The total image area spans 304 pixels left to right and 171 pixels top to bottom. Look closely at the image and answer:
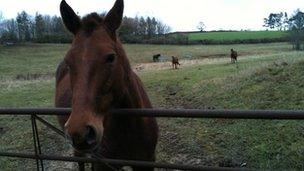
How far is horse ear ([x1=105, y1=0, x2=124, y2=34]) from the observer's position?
410 cm

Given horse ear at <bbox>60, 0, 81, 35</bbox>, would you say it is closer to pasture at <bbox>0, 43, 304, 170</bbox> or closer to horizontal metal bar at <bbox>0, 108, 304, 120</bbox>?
horizontal metal bar at <bbox>0, 108, 304, 120</bbox>

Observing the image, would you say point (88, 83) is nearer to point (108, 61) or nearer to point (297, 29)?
point (108, 61)

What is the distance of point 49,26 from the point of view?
2707 inches

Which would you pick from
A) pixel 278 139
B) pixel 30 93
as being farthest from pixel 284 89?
pixel 30 93

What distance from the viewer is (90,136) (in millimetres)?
3381

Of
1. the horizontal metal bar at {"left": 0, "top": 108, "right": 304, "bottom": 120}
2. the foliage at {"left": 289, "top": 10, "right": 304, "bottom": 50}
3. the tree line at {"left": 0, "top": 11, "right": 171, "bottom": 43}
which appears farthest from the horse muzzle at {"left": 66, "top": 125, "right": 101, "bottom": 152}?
the tree line at {"left": 0, "top": 11, "right": 171, "bottom": 43}

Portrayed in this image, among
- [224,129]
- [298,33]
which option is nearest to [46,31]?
[298,33]

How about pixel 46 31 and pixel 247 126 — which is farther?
pixel 46 31

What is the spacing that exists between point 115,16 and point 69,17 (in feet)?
1.28

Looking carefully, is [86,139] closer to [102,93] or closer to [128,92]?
[102,93]

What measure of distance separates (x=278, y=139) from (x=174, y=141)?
2318 millimetres

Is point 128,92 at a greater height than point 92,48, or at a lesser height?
lesser

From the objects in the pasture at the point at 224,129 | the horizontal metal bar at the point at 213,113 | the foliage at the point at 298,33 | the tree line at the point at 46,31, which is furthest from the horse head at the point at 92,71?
the tree line at the point at 46,31

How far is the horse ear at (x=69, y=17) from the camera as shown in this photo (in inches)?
158
